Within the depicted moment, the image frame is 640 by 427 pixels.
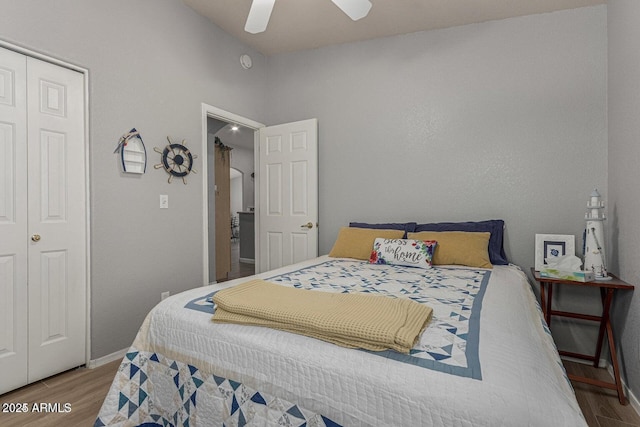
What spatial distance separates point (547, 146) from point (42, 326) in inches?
149

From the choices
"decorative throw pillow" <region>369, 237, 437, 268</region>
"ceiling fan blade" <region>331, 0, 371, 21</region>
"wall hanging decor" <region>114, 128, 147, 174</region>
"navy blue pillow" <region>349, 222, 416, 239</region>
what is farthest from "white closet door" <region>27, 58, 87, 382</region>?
"navy blue pillow" <region>349, 222, 416, 239</region>

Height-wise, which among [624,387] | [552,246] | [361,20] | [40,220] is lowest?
[624,387]

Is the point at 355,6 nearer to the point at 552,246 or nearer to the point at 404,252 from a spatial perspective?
the point at 404,252

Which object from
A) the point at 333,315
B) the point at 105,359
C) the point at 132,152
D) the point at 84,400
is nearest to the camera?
the point at 333,315

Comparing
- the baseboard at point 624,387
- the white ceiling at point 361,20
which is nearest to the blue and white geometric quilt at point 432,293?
the baseboard at point 624,387

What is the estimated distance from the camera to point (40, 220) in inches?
79.7

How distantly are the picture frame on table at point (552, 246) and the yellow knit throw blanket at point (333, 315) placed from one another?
72.7 inches

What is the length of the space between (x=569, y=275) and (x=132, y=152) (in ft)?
10.2

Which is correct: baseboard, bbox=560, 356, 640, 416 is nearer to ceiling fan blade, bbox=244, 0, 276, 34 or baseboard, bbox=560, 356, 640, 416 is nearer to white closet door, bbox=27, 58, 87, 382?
ceiling fan blade, bbox=244, 0, 276, 34

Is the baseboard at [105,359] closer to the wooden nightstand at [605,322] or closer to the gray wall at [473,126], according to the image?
the gray wall at [473,126]

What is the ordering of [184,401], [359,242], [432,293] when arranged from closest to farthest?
[184,401] < [432,293] < [359,242]

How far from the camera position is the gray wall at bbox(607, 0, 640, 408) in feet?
6.29

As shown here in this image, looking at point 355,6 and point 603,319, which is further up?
point 355,6

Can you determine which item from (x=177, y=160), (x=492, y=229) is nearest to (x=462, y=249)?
(x=492, y=229)
